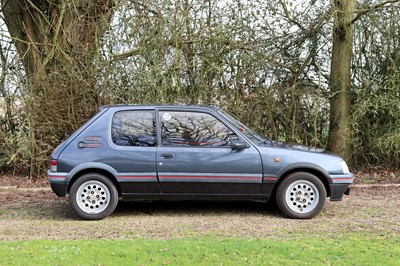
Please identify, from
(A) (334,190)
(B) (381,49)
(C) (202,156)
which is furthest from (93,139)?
(B) (381,49)

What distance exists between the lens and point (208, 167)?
22.7 ft

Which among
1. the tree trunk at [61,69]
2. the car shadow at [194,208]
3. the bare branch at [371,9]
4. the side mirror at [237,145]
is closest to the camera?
the side mirror at [237,145]

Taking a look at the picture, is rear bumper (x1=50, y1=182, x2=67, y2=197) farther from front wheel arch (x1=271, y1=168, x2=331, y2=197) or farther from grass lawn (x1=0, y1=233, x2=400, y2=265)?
front wheel arch (x1=271, y1=168, x2=331, y2=197)

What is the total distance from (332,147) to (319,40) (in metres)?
2.54

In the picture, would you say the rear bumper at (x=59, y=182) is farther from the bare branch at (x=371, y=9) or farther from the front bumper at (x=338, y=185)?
the bare branch at (x=371, y=9)

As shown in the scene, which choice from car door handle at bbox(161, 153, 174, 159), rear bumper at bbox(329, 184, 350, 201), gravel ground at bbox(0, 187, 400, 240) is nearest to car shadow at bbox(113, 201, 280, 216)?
gravel ground at bbox(0, 187, 400, 240)

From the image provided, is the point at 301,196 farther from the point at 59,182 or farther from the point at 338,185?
the point at 59,182

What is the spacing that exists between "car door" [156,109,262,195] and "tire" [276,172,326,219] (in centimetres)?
39

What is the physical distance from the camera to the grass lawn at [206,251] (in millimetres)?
4836

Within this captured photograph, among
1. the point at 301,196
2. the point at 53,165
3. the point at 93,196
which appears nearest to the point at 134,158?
the point at 93,196

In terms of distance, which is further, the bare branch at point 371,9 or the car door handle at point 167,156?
the bare branch at point 371,9

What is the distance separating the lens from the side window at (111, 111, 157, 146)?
7.09 metres

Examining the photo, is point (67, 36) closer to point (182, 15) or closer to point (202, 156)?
point (182, 15)

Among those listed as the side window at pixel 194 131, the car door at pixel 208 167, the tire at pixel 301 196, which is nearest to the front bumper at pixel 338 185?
the tire at pixel 301 196
